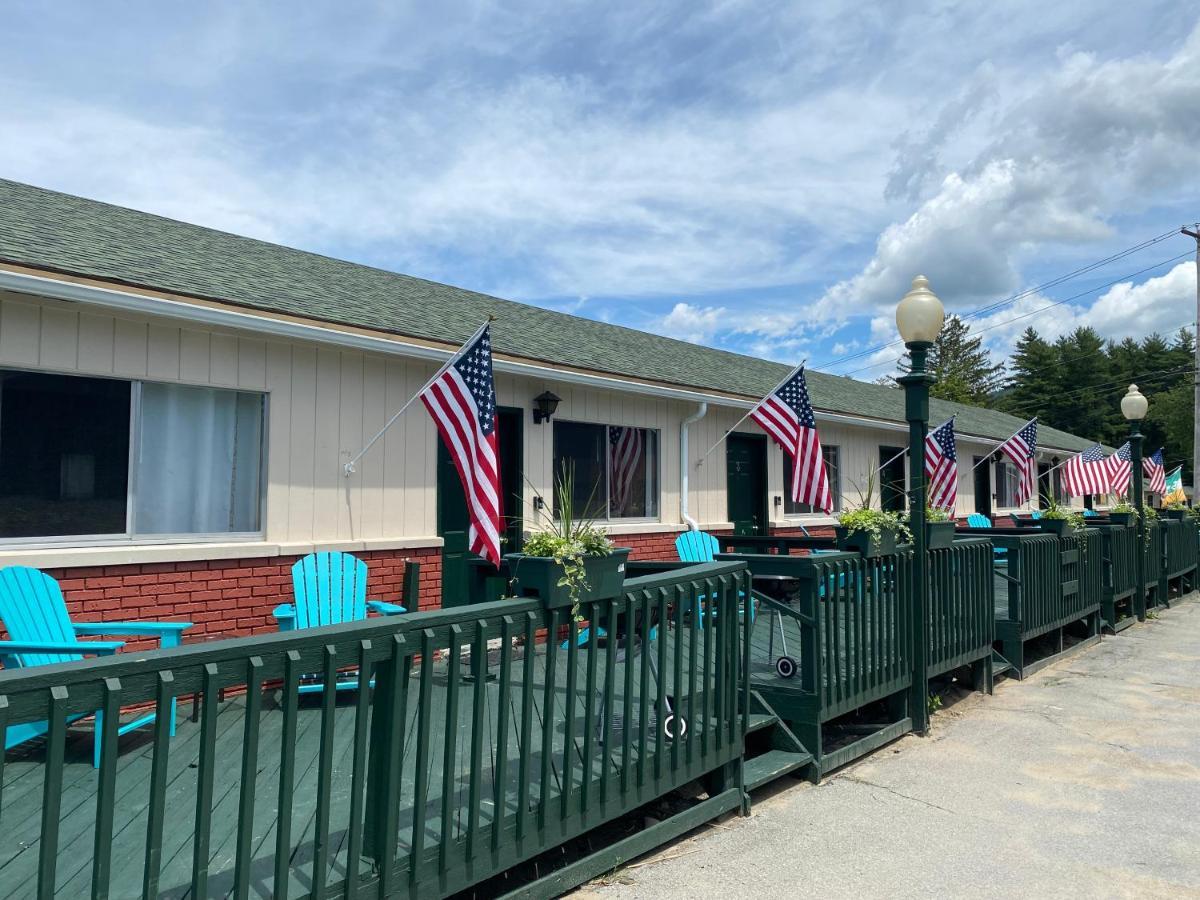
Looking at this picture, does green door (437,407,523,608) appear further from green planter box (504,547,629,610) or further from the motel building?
green planter box (504,547,629,610)

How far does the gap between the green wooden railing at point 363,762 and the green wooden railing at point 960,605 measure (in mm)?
2421

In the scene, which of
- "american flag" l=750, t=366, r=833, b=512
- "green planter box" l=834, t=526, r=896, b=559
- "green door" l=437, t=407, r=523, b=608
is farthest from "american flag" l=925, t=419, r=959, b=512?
"green door" l=437, t=407, r=523, b=608

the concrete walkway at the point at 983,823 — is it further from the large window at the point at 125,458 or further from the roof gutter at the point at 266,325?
the roof gutter at the point at 266,325

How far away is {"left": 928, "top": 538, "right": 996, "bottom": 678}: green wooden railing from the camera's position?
19.3ft

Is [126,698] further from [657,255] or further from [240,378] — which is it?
[657,255]

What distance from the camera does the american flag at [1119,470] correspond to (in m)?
16.1

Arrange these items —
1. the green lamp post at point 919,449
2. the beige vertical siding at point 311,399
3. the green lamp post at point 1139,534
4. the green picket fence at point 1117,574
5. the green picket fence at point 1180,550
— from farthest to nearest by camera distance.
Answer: the green picket fence at point 1180,550, the green lamp post at point 1139,534, the green picket fence at point 1117,574, the green lamp post at point 919,449, the beige vertical siding at point 311,399

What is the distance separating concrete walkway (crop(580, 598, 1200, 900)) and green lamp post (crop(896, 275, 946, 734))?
1.31 feet

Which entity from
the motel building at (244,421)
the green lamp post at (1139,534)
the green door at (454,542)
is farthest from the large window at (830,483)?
the green door at (454,542)

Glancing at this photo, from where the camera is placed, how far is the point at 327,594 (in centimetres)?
549

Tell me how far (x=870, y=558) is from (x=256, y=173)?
28.7 feet

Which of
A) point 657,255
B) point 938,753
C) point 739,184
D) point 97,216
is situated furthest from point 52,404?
point 657,255

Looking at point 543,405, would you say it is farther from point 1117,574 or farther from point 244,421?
point 1117,574

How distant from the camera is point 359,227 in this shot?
12.0 meters
